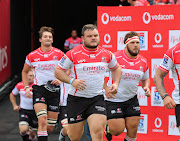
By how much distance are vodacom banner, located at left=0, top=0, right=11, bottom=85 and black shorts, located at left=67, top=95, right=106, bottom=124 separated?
8.55 m

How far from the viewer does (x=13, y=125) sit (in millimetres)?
12531

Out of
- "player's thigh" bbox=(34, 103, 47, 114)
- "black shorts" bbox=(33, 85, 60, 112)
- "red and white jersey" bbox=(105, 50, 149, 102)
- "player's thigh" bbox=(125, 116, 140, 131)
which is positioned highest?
"red and white jersey" bbox=(105, 50, 149, 102)

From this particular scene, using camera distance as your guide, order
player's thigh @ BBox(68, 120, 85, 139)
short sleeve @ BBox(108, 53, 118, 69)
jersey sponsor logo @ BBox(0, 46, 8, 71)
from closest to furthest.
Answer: player's thigh @ BBox(68, 120, 85, 139), short sleeve @ BBox(108, 53, 118, 69), jersey sponsor logo @ BBox(0, 46, 8, 71)

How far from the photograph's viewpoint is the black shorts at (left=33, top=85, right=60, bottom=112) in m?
9.30

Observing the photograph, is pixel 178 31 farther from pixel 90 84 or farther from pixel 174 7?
pixel 90 84

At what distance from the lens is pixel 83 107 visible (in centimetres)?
747

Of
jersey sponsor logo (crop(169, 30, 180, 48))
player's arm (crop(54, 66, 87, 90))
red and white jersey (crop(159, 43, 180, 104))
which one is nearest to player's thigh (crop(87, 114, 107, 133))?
player's arm (crop(54, 66, 87, 90))

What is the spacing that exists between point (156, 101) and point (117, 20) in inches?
83.3

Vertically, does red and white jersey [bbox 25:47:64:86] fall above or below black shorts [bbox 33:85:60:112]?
above

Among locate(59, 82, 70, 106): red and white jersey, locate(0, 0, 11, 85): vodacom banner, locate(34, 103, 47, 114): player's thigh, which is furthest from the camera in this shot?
locate(0, 0, 11, 85): vodacom banner

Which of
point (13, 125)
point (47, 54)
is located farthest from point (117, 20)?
point (13, 125)

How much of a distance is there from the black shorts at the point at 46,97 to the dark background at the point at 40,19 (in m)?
8.22

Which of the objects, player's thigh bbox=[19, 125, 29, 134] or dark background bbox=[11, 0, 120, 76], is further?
dark background bbox=[11, 0, 120, 76]

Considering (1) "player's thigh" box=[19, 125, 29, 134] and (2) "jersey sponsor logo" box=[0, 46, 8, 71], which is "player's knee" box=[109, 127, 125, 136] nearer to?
(1) "player's thigh" box=[19, 125, 29, 134]
